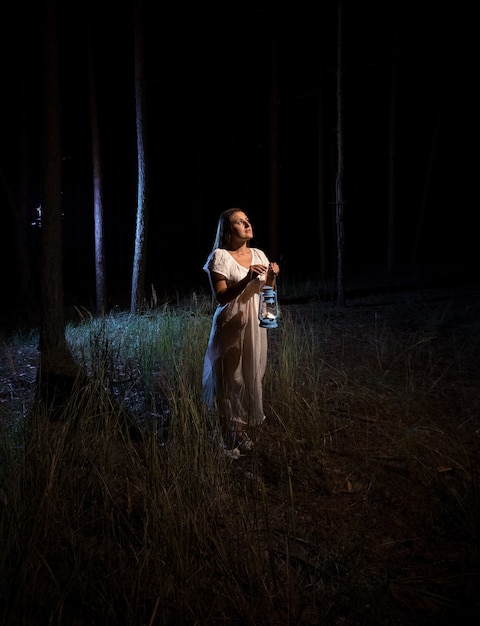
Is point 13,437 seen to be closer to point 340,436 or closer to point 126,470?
point 126,470

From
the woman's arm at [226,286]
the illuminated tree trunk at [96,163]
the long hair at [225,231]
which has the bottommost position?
the woman's arm at [226,286]

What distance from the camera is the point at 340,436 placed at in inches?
163

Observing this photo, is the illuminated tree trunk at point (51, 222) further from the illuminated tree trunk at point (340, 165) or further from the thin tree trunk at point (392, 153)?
the thin tree trunk at point (392, 153)

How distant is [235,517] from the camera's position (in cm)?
280

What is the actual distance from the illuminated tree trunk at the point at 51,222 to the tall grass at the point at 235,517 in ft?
5.75

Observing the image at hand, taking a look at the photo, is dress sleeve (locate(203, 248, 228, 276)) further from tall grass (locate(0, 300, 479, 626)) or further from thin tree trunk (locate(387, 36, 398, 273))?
thin tree trunk (locate(387, 36, 398, 273))

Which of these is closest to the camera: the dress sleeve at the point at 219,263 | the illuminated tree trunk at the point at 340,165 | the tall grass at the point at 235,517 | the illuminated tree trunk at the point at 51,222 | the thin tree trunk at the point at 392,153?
the tall grass at the point at 235,517

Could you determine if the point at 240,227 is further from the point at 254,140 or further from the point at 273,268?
the point at 254,140

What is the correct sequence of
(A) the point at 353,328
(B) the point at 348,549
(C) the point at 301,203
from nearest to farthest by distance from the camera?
(B) the point at 348,549, (A) the point at 353,328, (C) the point at 301,203

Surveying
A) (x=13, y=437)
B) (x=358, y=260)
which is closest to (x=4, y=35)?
(x=13, y=437)

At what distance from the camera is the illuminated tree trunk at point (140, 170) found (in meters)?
11.2

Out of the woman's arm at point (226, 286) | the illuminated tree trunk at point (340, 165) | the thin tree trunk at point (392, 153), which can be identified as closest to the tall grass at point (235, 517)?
the woman's arm at point (226, 286)

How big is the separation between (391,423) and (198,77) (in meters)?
23.6

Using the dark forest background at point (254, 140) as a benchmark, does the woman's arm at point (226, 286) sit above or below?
below
